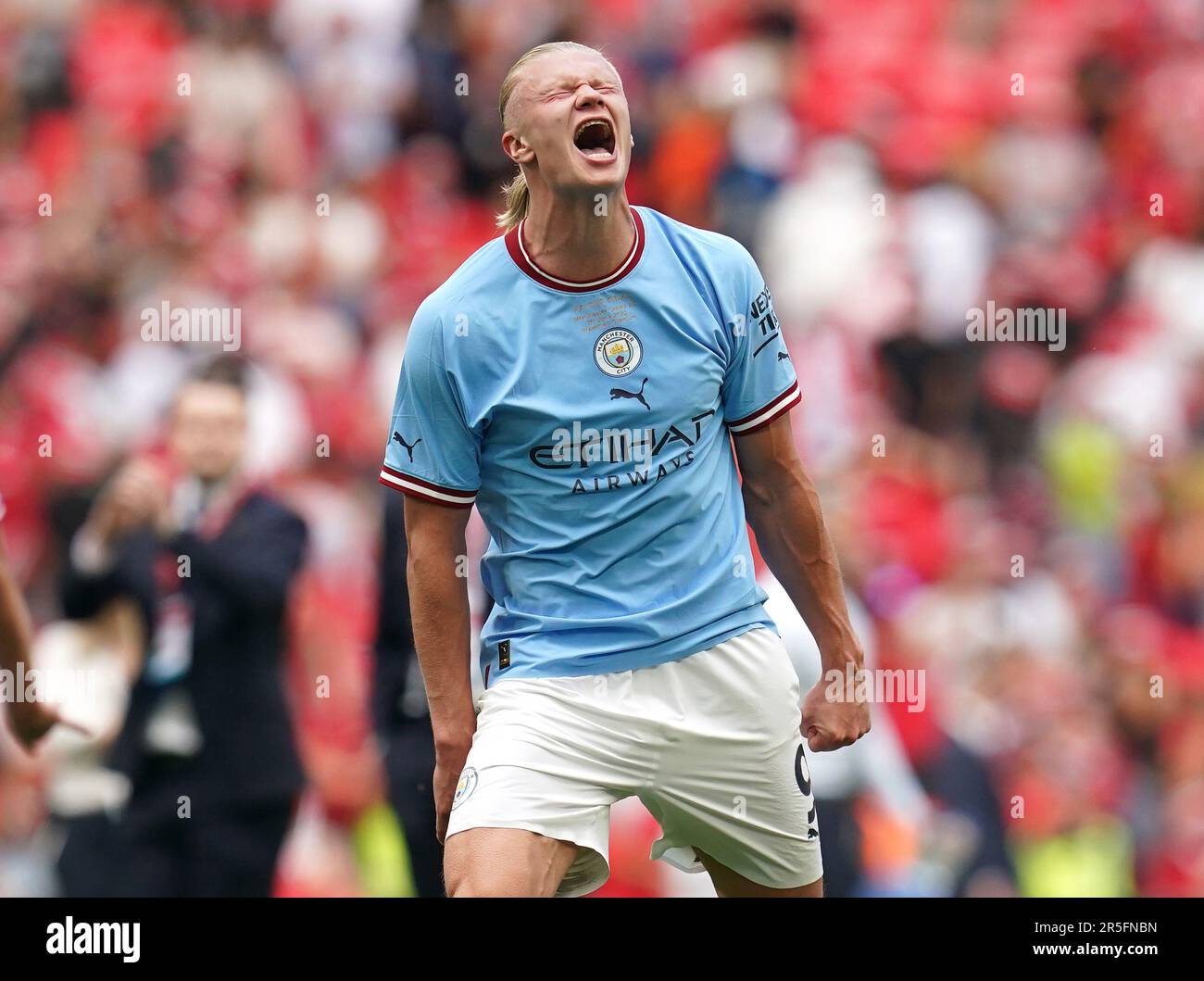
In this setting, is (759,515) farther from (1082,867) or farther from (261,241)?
(261,241)

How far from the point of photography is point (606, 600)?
175 inches

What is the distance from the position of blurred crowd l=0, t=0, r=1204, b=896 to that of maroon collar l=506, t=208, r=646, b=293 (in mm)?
2751

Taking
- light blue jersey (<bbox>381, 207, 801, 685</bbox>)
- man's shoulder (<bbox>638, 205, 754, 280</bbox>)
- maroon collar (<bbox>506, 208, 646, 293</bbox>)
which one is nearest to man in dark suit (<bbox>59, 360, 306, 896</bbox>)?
light blue jersey (<bbox>381, 207, 801, 685</bbox>)

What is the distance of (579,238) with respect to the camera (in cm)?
450

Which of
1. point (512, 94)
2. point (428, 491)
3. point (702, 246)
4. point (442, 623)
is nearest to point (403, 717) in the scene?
point (442, 623)

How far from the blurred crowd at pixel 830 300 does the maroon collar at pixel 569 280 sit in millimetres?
2751

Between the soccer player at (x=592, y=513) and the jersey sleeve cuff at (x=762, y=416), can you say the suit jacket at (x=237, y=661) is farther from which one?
the jersey sleeve cuff at (x=762, y=416)

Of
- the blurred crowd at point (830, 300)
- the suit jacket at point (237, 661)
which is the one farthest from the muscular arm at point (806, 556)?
the suit jacket at point (237, 661)

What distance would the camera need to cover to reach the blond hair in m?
4.55

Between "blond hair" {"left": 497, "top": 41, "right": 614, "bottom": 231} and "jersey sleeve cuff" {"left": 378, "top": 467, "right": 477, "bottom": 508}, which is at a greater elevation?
"blond hair" {"left": 497, "top": 41, "right": 614, "bottom": 231}

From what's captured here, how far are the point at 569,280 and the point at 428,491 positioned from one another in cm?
56

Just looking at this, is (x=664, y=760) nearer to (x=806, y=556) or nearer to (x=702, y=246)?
(x=806, y=556)

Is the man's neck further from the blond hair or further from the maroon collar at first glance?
the blond hair

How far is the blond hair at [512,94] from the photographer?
4.55 m
